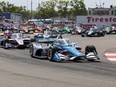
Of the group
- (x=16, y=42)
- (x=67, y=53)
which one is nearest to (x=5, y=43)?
(x=16, y=42)

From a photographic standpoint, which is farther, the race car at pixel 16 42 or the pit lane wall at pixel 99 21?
the pit lane wall at pixel 99 21

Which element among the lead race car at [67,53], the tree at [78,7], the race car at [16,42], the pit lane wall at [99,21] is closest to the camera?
the lead race car at [67,53]

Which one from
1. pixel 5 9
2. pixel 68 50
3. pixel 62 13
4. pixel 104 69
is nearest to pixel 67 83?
pixel 104 69

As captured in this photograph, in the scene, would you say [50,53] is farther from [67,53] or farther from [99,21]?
[99,21]

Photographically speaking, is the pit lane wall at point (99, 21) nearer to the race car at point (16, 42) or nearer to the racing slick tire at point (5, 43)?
the race car at point (16, 42)

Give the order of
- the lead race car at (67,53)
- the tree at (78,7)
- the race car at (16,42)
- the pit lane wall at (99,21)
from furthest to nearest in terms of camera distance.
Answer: the tree at (78,7)
the pit lane wall at (99,21)
the race car at (16,42)
the lead race car at (67,53)

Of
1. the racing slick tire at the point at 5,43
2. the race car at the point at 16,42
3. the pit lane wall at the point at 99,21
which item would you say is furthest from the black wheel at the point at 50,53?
the pit lane wall at the point at 99,21

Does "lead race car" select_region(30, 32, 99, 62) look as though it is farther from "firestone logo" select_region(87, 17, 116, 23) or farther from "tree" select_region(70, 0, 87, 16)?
"tree" select_region(70, 0, 87, 16)

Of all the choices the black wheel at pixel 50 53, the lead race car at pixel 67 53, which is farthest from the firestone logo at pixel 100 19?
the black wheel at pixel 50 53

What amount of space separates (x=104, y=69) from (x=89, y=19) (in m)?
42.6

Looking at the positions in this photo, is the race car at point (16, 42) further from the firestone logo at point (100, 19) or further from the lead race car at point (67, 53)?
the firestone logo at point (100, 19)

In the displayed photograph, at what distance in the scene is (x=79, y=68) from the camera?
14.2 m

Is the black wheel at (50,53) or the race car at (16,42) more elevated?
the black wheel at (50,53)

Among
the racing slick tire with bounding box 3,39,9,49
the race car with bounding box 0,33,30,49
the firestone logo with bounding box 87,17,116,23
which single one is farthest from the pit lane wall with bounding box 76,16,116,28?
the racing slick tire with bounding box 3,39,9,49
